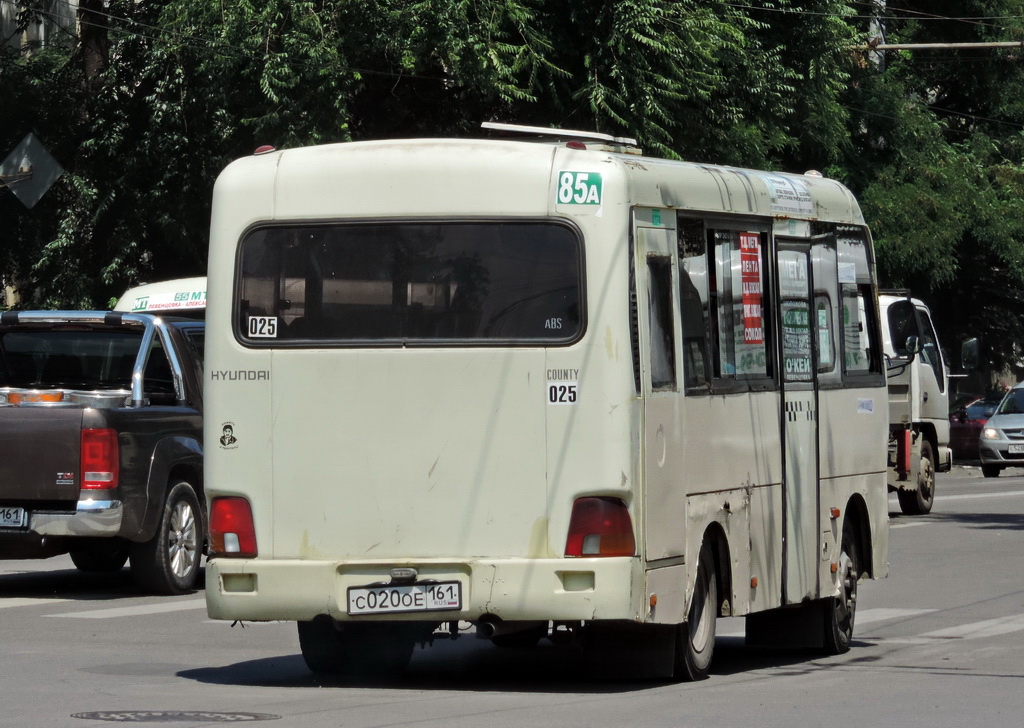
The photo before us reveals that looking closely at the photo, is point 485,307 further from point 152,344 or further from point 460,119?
point 460,119

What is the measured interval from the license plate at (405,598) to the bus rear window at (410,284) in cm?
114

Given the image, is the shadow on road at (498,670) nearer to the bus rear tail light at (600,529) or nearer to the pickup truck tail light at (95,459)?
the bus rear tail light at (600,529)

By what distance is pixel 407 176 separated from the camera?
8.98 m

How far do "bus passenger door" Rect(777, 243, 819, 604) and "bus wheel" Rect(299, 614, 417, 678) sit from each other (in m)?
2.16

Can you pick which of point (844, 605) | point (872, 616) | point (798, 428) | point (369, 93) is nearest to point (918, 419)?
point (369, 93)

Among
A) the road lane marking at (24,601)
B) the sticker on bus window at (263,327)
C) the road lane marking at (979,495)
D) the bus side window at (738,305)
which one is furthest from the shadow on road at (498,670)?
the road lane marking at (979,495)

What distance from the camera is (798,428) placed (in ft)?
34.9

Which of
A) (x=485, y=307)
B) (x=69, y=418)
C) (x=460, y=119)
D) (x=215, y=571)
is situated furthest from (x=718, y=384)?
(x=460, y=119)

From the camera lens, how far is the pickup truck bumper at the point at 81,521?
13.2m

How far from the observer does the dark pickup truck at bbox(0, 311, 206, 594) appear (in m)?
13.2

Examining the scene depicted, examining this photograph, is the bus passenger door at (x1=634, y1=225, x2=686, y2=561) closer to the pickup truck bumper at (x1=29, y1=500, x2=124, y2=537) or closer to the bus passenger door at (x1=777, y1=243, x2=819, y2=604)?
the bus passenger door at (x1=777, y1=243, x2=819, y2=604)

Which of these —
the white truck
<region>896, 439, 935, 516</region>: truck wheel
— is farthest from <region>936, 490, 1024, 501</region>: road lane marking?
<region>896, 439, 935, 516</region>: truck wheel

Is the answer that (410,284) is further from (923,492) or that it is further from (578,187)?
(923,492)

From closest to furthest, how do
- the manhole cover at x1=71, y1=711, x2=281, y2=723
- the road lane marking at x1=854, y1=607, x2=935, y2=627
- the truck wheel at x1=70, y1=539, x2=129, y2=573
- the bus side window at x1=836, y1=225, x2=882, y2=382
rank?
1. the manhole cover at x1=71, y1=711, x2=281, y2=723
2. the bus side window at x1=836, y1=225, x2=882, y2=382
3. the road lane marking at x1=854, y1=607, x2=935, y2=627
4. the truck wheel at x1=70, y1=539, x2=129, y2=573
